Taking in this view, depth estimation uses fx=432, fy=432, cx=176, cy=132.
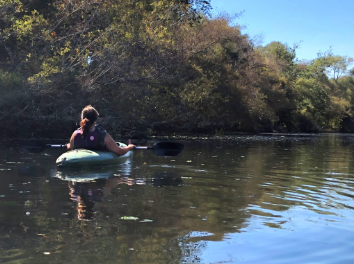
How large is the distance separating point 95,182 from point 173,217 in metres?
3.01

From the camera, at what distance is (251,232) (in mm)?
4582

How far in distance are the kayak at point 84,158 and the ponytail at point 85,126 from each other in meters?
0.38

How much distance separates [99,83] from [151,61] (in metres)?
2.99

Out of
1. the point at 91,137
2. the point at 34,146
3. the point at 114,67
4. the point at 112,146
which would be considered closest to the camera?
the point at 91,137

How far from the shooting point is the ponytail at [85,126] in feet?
28.5

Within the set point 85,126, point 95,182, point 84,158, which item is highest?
point 85,126

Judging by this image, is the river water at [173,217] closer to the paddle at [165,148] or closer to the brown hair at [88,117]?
the brown hair at [88,117]

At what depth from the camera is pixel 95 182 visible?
780 cm

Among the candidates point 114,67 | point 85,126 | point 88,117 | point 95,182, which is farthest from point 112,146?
point 114,67

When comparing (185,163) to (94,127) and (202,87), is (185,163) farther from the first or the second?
(202,87)

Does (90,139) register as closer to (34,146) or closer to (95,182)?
(95,182)

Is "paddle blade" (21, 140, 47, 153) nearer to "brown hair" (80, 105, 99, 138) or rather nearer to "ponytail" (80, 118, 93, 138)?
"ponytail" (80, 118, 93, 138)

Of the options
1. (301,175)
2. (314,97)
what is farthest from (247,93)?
(301,175)

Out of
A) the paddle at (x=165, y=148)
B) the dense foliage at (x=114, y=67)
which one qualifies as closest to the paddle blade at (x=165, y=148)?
the paddle at (x=165, y=148)
